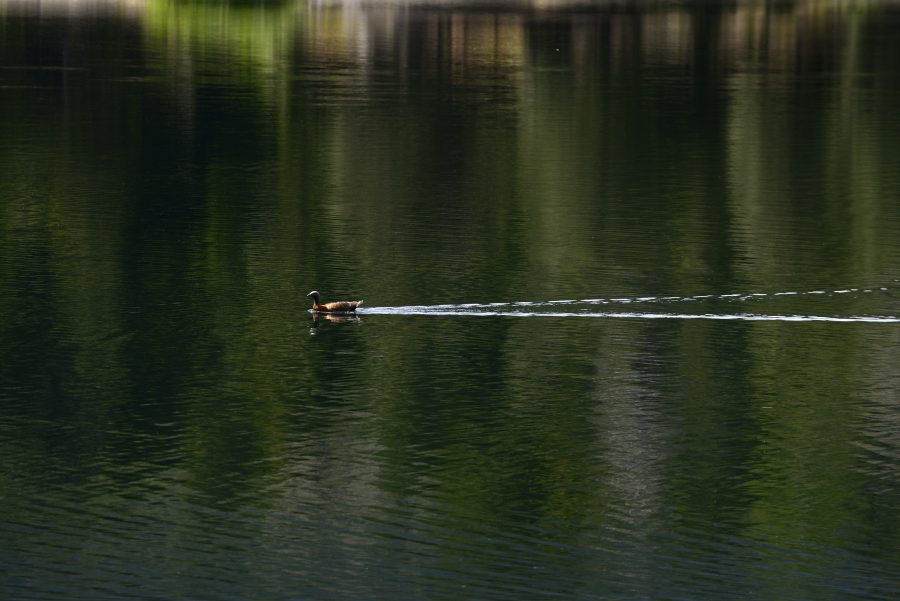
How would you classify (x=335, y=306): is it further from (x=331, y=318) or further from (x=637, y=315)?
(x=637, y=315)

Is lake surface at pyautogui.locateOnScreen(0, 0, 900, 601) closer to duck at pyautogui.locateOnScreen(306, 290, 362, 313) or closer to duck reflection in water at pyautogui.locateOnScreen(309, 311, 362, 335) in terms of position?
duck reflection in water at pyautogui.locateOnScreen(309, 311, 362, 335)

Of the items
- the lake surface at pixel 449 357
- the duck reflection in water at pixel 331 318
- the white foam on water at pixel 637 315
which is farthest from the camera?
the white foam on water at pixel 637 315

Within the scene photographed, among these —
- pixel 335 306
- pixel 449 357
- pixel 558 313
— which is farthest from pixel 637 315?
pixel 335 306

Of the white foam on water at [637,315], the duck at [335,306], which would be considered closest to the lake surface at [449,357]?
the white foam on water at [637,315]

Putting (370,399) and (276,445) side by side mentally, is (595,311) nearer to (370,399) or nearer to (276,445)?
(370,399)

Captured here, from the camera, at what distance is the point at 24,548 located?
76.8ft

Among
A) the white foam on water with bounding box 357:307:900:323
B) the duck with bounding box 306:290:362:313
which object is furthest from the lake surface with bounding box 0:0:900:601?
the duck with bounding box 306:290:362:313

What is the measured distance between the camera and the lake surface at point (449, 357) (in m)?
23.5

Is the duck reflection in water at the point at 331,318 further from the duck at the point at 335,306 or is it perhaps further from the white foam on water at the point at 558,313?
the white foam on water at the point at 558,313

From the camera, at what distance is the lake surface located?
23.5 m

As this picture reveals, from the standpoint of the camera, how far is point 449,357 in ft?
108

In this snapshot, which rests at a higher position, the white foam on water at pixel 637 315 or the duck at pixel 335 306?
the duck at pixel 335 306

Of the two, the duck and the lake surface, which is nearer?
the lake surface

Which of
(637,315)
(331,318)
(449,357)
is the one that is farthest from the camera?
(637,315)
